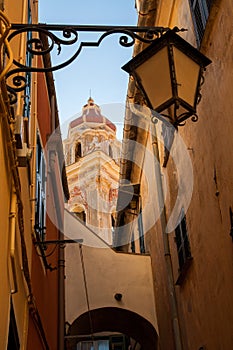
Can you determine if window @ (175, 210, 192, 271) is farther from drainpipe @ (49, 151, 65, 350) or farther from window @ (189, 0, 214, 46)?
window @ (189, 0, 214, 46)

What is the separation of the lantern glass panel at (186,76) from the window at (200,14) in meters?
3.51

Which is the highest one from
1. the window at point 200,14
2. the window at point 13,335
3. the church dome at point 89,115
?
the church dome at point 89,115

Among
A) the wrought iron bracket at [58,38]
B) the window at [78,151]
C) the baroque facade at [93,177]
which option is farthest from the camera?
the window at [78,151]

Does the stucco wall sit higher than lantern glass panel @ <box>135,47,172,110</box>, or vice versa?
the stucco wall

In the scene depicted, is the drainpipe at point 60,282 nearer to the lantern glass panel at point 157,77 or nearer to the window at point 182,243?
the window at point 182,243

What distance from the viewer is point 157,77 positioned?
4609mm

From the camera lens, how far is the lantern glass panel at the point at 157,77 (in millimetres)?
4539

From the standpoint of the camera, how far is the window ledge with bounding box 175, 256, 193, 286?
10.1m

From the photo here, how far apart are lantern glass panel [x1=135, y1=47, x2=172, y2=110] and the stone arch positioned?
9.09 metres

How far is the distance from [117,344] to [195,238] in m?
12.5

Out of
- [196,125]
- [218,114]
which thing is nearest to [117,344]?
[196,125]

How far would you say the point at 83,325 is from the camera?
13.9 m

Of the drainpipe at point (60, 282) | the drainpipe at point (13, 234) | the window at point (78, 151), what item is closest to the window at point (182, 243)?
the drainpipe at point (60, 282)

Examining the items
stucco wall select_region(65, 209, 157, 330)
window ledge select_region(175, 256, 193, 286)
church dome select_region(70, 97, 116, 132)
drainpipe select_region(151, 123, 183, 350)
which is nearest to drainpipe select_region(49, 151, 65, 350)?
stucco wall select_region(65, 209, 157, 330)
